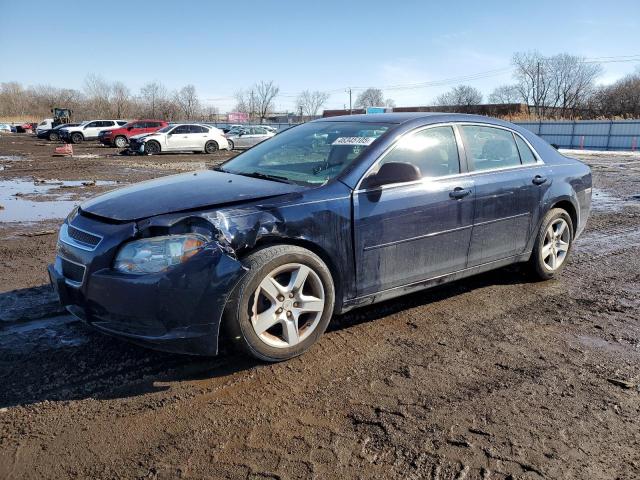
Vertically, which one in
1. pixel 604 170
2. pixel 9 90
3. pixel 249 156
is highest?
pixel 9 90

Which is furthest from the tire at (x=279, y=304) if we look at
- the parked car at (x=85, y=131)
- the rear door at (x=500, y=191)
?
the parked car at (x=85, y=131)

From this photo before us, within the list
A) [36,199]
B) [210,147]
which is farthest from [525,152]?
[210,147]

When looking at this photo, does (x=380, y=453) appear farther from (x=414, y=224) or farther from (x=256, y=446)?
(x=414, y=224)

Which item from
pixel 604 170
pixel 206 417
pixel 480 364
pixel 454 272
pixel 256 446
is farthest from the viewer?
pixel 604 170

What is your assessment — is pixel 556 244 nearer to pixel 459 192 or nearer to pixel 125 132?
pixel 459 192

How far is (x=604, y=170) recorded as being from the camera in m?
18.7

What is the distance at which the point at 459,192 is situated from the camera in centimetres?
401

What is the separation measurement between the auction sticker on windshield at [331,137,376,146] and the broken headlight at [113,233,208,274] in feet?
5.10

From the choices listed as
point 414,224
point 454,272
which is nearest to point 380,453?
point 414,224

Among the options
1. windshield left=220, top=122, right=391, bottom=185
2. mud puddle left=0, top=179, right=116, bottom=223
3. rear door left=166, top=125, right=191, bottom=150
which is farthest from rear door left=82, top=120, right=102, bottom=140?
windshield left=220, top=122, right=391, bottom=185

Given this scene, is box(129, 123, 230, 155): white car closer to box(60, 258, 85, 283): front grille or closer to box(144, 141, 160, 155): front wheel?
box(144, 141, 160, 155): front wheel

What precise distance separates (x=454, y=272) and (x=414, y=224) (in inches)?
27.2

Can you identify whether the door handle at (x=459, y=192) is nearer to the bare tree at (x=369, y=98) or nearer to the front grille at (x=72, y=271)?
the front grille at (x=72, y=271)

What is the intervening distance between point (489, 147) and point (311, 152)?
1640 millimetres
